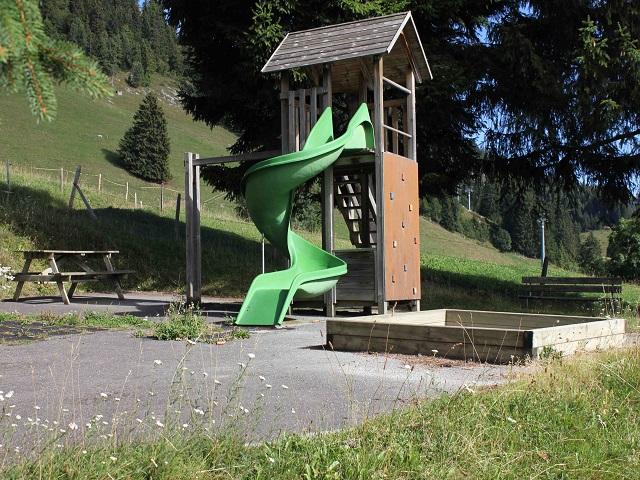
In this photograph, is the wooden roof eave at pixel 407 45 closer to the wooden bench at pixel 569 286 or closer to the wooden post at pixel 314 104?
the wooden post at pixel 314 104

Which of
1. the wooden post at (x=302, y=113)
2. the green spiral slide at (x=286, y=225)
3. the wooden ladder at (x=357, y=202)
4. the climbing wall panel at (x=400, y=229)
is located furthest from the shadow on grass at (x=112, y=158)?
the green spiral slide at (x=286, y=225)

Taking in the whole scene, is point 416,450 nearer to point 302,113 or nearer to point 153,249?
point 302,113

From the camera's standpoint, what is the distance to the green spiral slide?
38.4 feet

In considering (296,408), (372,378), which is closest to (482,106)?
(372,378)

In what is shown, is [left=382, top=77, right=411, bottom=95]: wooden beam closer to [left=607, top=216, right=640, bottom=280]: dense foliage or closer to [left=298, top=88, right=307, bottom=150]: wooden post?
[left=298, top=88, right=307, bottom=150]: wooden post

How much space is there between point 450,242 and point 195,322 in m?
70.1

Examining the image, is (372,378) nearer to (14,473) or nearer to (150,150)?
(14,473)

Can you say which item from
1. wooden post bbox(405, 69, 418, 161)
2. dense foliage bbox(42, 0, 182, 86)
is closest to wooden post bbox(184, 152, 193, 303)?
wooden post bbox(405, 69, 418, 161)

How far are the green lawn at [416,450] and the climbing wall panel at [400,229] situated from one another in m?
8.51

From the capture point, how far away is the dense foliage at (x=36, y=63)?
2.17 m

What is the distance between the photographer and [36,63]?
7.52 ft

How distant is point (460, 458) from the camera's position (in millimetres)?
3838

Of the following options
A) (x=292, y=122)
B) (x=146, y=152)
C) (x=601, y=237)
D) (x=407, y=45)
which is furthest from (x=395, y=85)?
(x=601, y=237)

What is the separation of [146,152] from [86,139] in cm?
778
